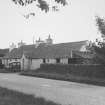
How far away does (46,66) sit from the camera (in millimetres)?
31734

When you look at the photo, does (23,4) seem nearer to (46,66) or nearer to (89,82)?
(89,82)

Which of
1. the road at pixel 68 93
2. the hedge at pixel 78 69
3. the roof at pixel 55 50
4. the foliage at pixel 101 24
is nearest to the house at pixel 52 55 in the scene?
the roof at pixel 55 50

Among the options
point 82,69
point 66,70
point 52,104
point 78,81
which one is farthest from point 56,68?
point 52,104

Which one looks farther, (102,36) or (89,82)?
(102,36)

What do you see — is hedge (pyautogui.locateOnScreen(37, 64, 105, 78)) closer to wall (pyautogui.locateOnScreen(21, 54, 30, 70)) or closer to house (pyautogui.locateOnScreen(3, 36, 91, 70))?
house (pyautogui.locateOnScreen(3, 36, 91, 70))

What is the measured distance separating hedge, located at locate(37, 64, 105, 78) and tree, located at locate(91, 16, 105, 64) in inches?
47.7

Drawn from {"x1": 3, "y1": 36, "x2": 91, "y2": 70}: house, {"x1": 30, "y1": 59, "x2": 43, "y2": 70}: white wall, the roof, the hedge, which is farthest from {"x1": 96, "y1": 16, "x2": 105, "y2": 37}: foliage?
{"x1": 30, "y1": 59, "x2": 43, "y2": 70}: white wall

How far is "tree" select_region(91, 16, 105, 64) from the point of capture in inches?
859

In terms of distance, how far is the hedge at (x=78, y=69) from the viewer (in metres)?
23.0

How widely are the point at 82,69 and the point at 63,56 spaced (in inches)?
409

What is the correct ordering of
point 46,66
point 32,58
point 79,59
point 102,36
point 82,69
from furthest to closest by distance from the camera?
point 32,58 → point 79,59 → point 46,66 → point 82,69 → point 102,36

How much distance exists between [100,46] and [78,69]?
4949mm

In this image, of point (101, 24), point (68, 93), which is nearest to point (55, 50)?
point (101, 24)

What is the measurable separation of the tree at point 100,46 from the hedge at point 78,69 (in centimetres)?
121
